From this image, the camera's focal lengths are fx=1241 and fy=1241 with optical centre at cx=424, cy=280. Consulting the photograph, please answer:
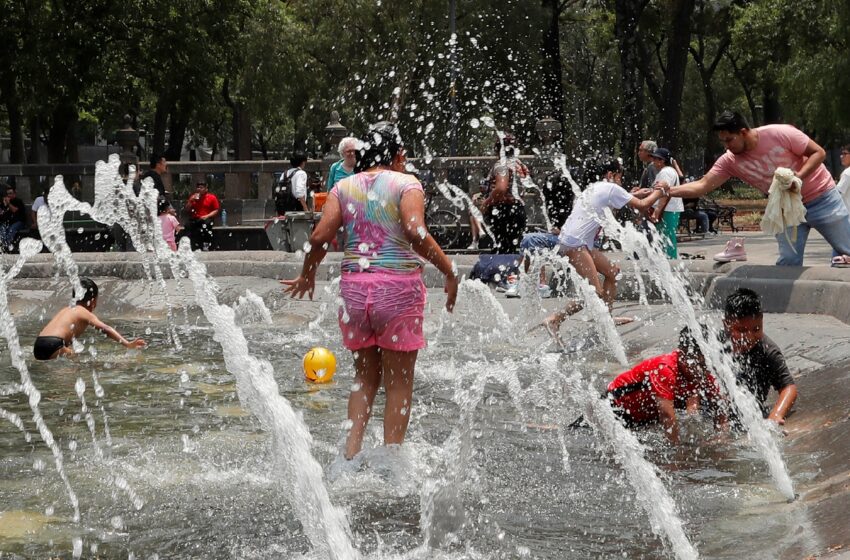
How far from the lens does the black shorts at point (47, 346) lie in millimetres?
10352

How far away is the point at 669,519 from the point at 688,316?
2.58 metres

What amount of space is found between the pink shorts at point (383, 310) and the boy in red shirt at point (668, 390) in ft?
5.27

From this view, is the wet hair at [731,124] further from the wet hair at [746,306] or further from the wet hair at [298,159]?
the wet hair at [298,159]

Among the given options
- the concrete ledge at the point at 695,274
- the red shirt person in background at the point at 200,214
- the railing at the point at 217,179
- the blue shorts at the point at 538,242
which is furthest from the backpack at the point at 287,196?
the blue shorts at the point at 538,242

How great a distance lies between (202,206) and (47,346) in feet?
32.4

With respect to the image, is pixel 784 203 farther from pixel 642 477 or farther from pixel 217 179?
pixel 217 179

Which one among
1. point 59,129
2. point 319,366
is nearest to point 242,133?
point 59,129

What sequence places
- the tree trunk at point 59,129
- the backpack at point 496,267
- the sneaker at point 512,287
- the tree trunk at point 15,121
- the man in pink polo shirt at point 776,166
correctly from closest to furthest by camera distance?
1. the man in pink polo shirt at point 776,166
2. the sneaker at point 512,287
3. the backpack at point 496,267
4. the tree trunk at point 15,121
5. the tree trunk at point 59,129

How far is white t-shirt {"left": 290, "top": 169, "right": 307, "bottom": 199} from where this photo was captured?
61.2ft

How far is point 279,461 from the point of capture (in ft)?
19.5

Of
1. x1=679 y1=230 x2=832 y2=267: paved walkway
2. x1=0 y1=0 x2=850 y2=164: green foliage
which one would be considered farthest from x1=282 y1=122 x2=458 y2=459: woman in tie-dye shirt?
x1=0 y1=0 x2=850 y2=164: green foliage

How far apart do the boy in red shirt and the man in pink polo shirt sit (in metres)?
2.47

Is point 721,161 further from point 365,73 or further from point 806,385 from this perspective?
point 365,73

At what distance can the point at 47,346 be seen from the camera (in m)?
10.4
